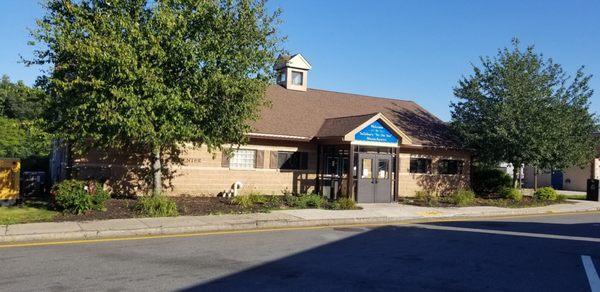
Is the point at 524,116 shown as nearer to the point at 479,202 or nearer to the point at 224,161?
the point at 479,202

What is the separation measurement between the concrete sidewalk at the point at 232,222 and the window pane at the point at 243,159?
16.9 feet

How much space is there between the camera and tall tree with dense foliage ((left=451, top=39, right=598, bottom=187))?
78.8 ft

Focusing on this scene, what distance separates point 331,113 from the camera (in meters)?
25.8

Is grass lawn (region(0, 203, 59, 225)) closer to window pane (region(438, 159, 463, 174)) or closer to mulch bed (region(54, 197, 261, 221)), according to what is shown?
mulch bed (region(54, 197, 261, 221))

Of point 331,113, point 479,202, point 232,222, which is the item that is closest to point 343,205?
point 232,222

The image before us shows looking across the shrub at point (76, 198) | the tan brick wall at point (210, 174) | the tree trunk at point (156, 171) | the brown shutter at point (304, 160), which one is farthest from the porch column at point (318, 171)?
the shrub at point (76, 198)

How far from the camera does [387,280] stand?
25.9 ft

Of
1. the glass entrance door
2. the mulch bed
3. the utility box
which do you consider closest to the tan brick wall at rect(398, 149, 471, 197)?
the glass entrance door

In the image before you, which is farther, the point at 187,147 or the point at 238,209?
the point at 187,147

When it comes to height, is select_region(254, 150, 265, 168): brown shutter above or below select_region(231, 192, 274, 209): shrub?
above

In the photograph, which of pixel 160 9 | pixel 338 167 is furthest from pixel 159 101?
pixel 338 167

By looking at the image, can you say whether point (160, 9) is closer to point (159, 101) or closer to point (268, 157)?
point (159, 101)

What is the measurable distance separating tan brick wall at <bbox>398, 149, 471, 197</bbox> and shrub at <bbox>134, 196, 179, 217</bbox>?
12902 millimetres

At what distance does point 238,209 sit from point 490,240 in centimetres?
766
